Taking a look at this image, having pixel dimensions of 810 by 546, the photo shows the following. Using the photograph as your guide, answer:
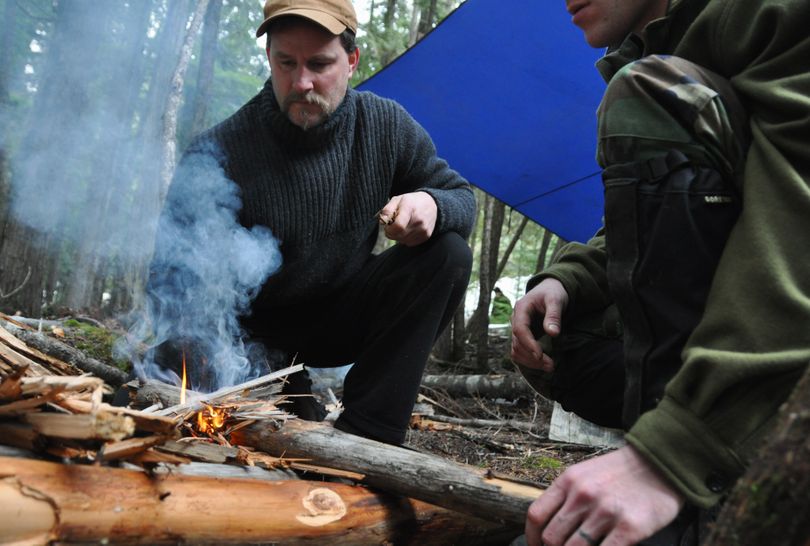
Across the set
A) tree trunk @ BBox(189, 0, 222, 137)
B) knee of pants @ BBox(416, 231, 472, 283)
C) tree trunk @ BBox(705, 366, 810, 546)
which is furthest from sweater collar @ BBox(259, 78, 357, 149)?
tree trunk @ BBox(189, 0, 222, 137)

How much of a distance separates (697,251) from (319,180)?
1995mm

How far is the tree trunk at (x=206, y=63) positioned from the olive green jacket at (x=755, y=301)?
11549mm

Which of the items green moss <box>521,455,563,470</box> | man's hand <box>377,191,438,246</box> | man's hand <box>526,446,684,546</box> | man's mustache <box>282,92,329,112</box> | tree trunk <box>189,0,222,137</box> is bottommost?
green moss <box>521,455,563,470</box>

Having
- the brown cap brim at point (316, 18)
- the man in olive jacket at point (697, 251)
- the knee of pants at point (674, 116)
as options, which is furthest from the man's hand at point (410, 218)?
the knee of pants at point (674, 116)

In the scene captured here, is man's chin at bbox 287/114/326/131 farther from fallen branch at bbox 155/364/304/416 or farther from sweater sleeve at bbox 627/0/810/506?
sweater sleeve at bbox 627/0/810/506

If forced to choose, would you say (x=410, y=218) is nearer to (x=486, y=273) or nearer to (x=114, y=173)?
(x=486, y=273)

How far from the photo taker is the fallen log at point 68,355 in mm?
3270

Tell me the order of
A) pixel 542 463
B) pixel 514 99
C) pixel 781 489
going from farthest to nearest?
pixel 514 99 → pixel 542 463 → pixel 781 489

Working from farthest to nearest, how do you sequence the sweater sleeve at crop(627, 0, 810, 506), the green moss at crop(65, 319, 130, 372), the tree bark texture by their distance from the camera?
the tree bark texture
the green moss at crop(65, 319, 130, 372)
the sweater sleeve at crop(627, 0, 810, 506)

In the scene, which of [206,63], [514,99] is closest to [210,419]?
[514,99]

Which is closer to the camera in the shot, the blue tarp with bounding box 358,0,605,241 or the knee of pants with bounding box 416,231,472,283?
the knee of pants with bounding box 416,231,472,283

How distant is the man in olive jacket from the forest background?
537cm

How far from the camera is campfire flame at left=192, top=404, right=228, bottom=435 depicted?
1961 mm

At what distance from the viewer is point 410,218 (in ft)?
8.04
